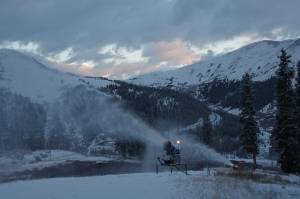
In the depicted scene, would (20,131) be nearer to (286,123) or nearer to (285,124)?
(285,124)

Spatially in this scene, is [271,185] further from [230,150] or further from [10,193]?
[230,150]

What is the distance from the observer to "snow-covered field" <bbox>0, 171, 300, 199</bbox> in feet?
112

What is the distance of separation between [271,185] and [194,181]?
5.34 metres

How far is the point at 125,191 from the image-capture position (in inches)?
1384

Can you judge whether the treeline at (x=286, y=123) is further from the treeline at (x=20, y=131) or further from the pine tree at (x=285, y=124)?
the treeline at (x=20, y=131)

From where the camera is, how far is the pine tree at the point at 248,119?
73.6 meters

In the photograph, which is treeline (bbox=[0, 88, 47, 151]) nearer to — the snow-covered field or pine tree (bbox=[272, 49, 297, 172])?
pine tree (bbox=[272, 49, 297, 172])

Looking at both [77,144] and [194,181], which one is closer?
[194,181]

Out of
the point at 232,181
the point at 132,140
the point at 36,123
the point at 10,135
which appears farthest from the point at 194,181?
the point at 36,123

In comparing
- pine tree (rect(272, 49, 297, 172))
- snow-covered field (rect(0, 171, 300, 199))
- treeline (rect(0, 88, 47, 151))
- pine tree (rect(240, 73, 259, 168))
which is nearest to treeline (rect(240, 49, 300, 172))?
pine tree (rect(272, 49, 297, 172))

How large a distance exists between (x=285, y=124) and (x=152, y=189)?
31510 millimetres

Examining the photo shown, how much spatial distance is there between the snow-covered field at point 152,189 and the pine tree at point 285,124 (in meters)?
25.5

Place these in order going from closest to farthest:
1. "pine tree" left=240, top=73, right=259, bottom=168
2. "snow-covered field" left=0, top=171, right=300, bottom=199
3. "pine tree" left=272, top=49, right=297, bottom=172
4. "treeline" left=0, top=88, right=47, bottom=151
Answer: "snow-covered field" left=0, top=171, right=300, bottom=199 < "pine tree" left=272, top=49, right=297, bottom=172 < "pine tree" left=240, top=73, right=259, bottom=168 < "treeline" left=0, top=88, right=47, bottom=151

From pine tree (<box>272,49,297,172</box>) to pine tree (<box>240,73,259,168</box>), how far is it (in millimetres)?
9021
